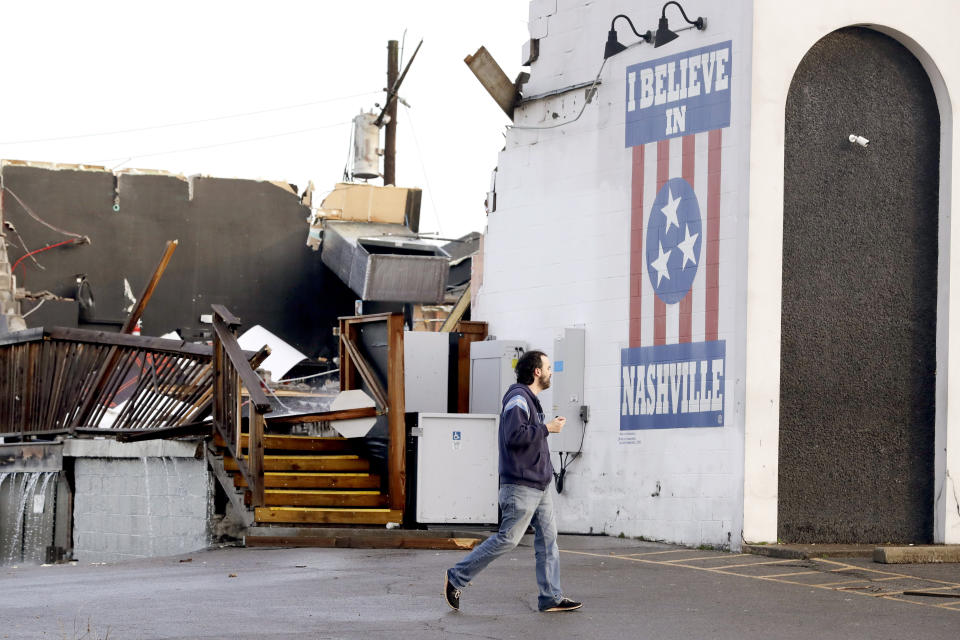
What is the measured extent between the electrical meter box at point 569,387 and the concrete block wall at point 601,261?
0.11m

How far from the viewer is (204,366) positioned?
16.2 meters

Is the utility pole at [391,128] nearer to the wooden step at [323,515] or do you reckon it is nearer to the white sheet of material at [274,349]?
the white sheet of material at [274,349]

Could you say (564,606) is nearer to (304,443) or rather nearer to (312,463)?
(312,463)

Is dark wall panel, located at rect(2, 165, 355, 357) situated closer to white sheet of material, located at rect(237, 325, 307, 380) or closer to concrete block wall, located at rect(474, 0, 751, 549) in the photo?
white sheet of material, located at rect(237, 325, 307, 380)

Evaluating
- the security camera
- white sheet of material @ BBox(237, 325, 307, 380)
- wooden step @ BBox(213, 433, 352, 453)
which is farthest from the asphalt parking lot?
white sheet of material @ BBox(237, 325, 307, 380)

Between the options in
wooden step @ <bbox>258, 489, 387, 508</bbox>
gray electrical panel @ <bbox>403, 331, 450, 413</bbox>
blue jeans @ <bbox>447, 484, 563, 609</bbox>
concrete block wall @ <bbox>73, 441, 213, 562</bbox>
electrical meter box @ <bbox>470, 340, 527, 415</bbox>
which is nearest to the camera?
blue jeans @ <bbox>447, 484, 563, 609</bbox>

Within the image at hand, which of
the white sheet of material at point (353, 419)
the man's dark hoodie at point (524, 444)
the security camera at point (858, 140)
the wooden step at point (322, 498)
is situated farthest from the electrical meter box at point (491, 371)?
the man's dark hoodie at point (524, 444)

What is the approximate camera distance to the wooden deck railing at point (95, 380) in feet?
53.3

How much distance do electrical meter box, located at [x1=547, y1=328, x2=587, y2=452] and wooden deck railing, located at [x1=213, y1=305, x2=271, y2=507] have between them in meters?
3.17

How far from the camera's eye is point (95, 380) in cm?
1664

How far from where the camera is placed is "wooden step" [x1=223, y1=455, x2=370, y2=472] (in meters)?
14.9

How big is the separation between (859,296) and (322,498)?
19.3 feet

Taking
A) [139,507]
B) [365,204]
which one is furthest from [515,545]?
[365,204]

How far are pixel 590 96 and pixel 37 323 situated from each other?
786 inches
